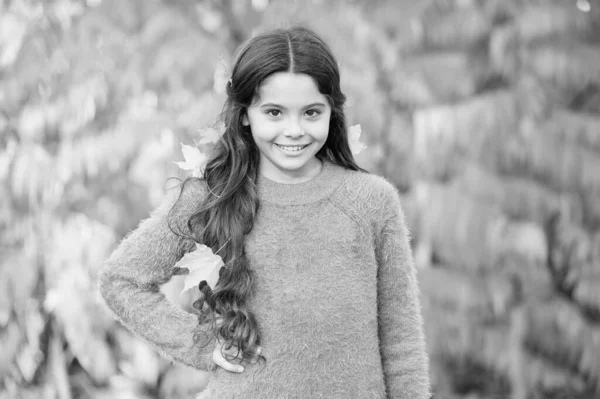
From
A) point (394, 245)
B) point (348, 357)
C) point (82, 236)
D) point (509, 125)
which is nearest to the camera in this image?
point (348, 357)

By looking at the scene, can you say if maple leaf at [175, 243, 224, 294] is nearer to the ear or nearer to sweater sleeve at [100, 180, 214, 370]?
sweater sleeve at [100, 180, 214, 370]

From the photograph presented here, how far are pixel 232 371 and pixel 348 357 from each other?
25 cm

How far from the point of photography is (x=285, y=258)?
5.34 ft

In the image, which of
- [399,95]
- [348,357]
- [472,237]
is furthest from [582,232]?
[348,357]

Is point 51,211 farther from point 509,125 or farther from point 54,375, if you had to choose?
point 509,125

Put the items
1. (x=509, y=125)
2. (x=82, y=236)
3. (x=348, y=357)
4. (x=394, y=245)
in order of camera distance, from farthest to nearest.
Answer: (x=509, y=125), (x=82, y=236), (x=394, y=245), (x=348, y=357)

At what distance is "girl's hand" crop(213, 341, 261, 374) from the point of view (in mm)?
1601

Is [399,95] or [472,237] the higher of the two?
[399,95]

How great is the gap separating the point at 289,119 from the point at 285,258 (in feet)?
0.97

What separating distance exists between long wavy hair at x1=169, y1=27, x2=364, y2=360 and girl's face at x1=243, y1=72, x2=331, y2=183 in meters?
0.02

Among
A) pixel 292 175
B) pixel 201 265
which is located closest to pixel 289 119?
pixel 292 175

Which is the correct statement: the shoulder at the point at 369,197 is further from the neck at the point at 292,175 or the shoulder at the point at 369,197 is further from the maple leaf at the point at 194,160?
the maple leaf at the point at 194,160

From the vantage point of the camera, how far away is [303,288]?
5.26ft

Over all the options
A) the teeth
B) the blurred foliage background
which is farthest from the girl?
the blurred foliage background
